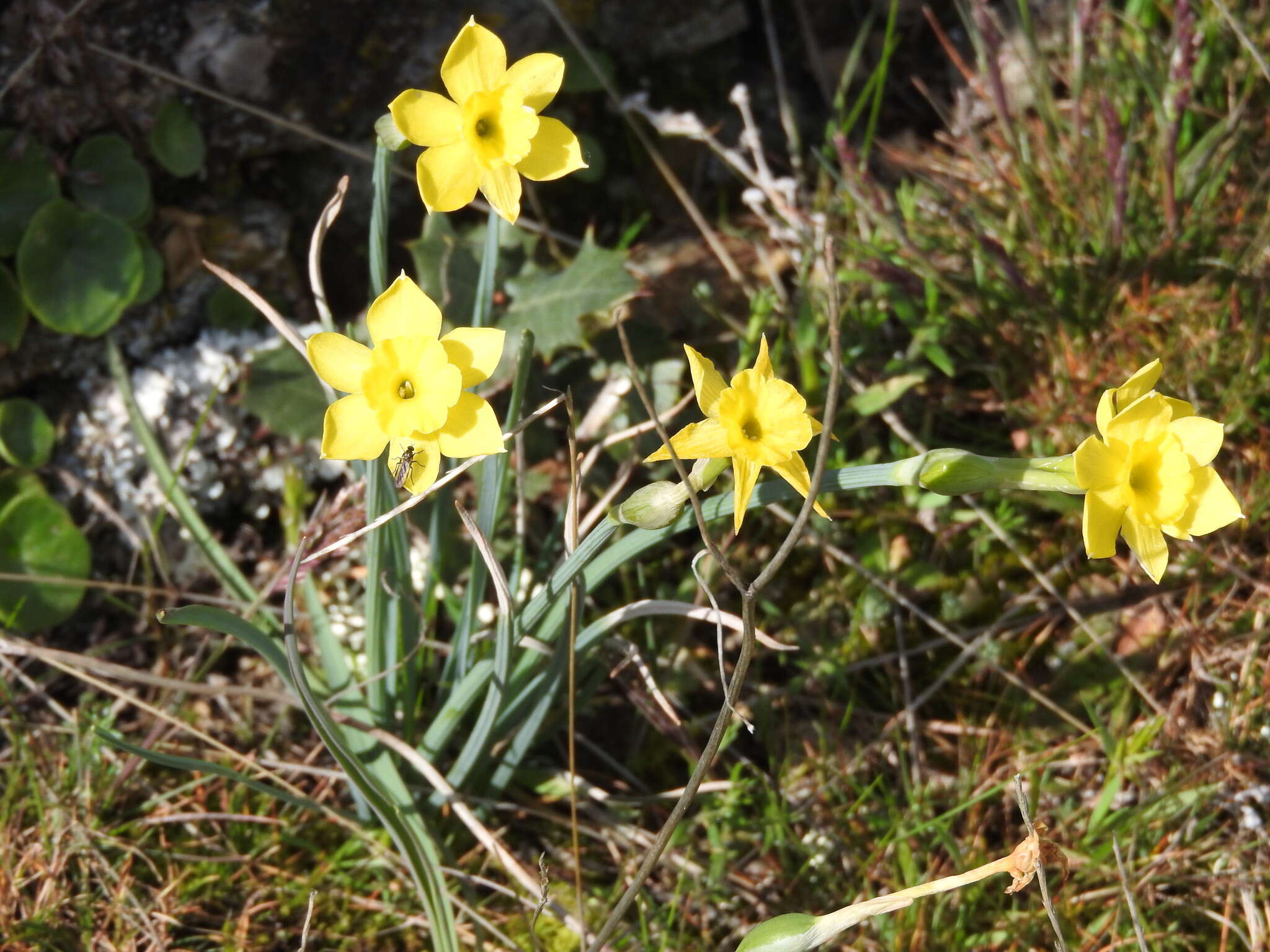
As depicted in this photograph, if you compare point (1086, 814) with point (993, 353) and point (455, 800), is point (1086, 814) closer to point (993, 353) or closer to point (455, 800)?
point (993, 353)

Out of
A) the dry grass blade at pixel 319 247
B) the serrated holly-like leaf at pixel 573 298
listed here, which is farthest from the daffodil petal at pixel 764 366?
the serrated holly-like leaf at pixel 573 298

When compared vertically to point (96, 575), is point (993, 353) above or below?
below

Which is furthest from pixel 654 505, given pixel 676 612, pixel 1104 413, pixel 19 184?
pixel 19 184

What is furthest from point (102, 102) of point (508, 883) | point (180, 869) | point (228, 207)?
point (508, 883)

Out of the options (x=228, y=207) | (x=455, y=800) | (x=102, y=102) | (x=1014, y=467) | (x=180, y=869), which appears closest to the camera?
(x=1014, y=467)

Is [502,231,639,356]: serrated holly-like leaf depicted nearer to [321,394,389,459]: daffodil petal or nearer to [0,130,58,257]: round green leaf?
[321,394,389,459]: daffodil petal

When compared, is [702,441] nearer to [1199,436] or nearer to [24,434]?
[1199,436]

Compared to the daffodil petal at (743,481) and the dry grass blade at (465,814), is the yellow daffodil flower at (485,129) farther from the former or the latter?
the dry grass blade at (465,814)
